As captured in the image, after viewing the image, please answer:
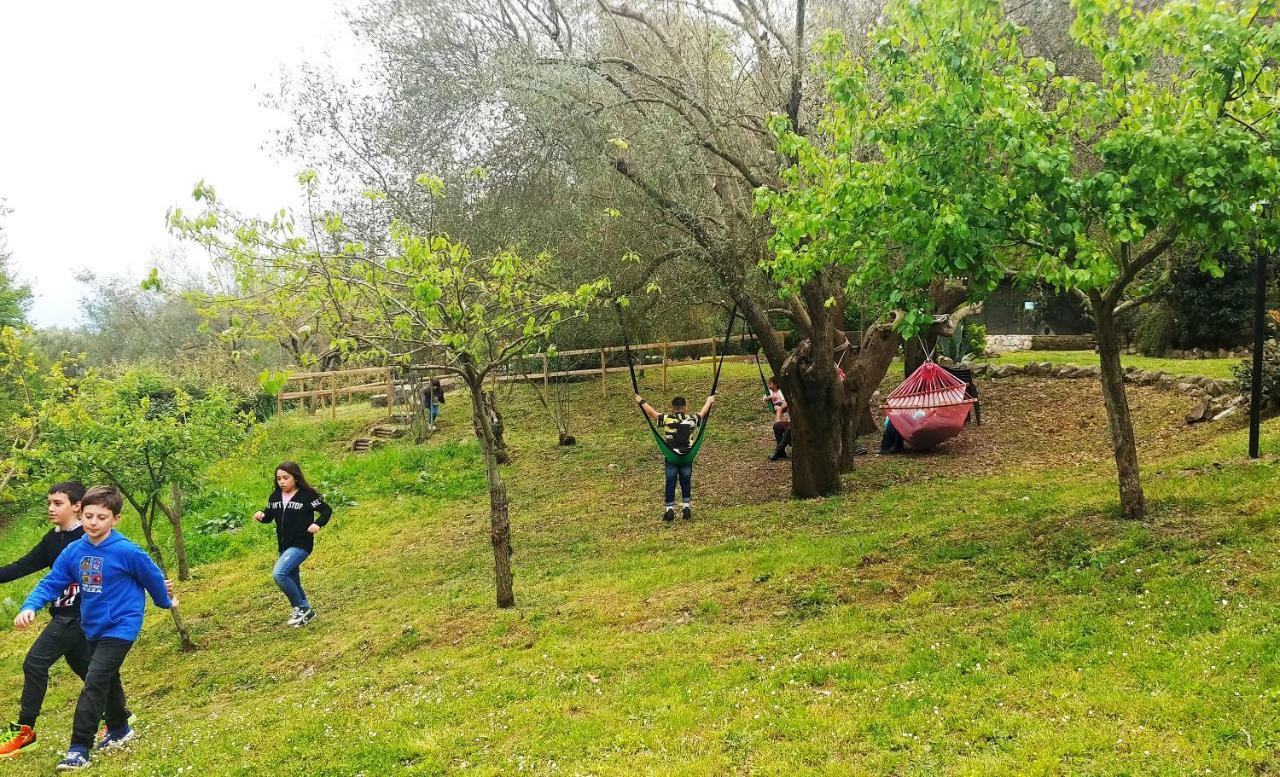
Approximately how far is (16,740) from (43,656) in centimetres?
48

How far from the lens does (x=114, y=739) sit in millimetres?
4828

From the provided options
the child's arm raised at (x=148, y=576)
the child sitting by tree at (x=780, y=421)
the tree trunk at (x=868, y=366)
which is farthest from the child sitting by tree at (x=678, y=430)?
the child's arm raised at (x=148, y=576)

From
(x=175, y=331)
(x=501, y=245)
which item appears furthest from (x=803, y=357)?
(x=175, y=331)

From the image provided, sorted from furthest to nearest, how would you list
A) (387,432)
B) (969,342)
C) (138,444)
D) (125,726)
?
(969,342), (387,432), (138,444), (125,726)

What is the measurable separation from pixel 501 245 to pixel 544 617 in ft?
14.4

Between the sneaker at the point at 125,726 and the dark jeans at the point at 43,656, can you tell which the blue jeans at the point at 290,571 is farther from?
the dark jeans at the point at 43,656

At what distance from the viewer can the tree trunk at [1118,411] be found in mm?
5766

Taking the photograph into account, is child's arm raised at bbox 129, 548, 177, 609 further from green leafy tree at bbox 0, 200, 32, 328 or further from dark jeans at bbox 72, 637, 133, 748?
green leafy tree at bbox 0, 200, 32, 328

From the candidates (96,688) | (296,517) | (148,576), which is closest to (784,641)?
(148,576)

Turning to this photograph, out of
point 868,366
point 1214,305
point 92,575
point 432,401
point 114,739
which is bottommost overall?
point 114,739

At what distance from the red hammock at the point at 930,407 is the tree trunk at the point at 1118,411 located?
453 centimetres

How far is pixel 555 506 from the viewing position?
1116 centimetres

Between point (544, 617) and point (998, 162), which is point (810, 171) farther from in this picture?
point (544, 617)

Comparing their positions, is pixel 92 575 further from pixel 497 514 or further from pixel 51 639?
pixel 497 514
